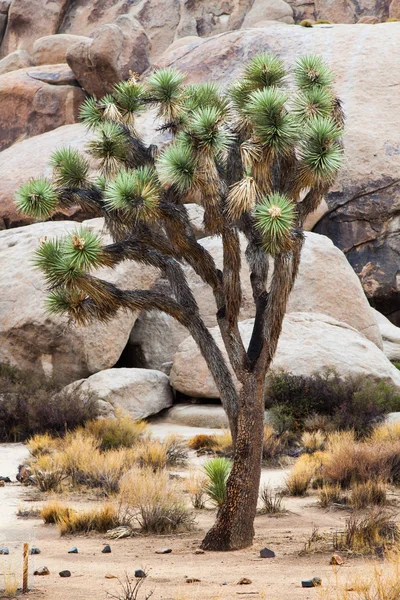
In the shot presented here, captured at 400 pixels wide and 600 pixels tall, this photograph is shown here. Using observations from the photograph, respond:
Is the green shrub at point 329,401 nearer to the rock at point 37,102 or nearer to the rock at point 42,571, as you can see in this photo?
the rock at point 42,571

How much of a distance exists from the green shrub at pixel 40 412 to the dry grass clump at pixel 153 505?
429 centimetres

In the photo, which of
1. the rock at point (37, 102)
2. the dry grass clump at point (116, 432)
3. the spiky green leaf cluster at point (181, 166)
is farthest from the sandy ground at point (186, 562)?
the rock at point (37, 102)

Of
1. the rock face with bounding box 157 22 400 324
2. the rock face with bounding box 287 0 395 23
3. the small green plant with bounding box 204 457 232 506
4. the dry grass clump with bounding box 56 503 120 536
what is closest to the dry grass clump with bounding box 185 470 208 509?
the small green plant with bounding box 204 457 232 506

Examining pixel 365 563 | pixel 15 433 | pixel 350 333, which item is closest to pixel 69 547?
pixel 365 563

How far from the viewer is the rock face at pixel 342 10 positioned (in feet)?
125

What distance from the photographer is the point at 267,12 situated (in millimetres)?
38562

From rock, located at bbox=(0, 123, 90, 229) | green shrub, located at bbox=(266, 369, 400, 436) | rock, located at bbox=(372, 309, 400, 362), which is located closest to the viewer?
green shrub, located at bbox=(266, 369, 400, 436)

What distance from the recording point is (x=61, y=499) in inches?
407

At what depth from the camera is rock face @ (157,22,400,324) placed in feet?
81.2

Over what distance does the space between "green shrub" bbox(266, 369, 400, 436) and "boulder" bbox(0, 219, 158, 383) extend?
149 inches

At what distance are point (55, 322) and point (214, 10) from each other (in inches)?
1088

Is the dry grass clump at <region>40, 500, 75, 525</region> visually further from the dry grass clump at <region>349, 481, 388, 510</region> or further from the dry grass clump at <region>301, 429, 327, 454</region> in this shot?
the dry grass clump at <region>301, 429, 327, 454</region>

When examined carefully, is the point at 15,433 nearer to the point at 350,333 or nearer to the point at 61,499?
the point at 61,499

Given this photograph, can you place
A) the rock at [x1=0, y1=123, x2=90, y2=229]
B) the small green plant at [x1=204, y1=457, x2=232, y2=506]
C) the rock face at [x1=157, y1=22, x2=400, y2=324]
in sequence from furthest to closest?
the rock face at [x1=157, y1=22, x2=400, y2=324] → the rock at [x1=0, y1=123, x2=90, y2=229] → the small green plant at [x1=204, y1=457, x2=232, y2=506]
